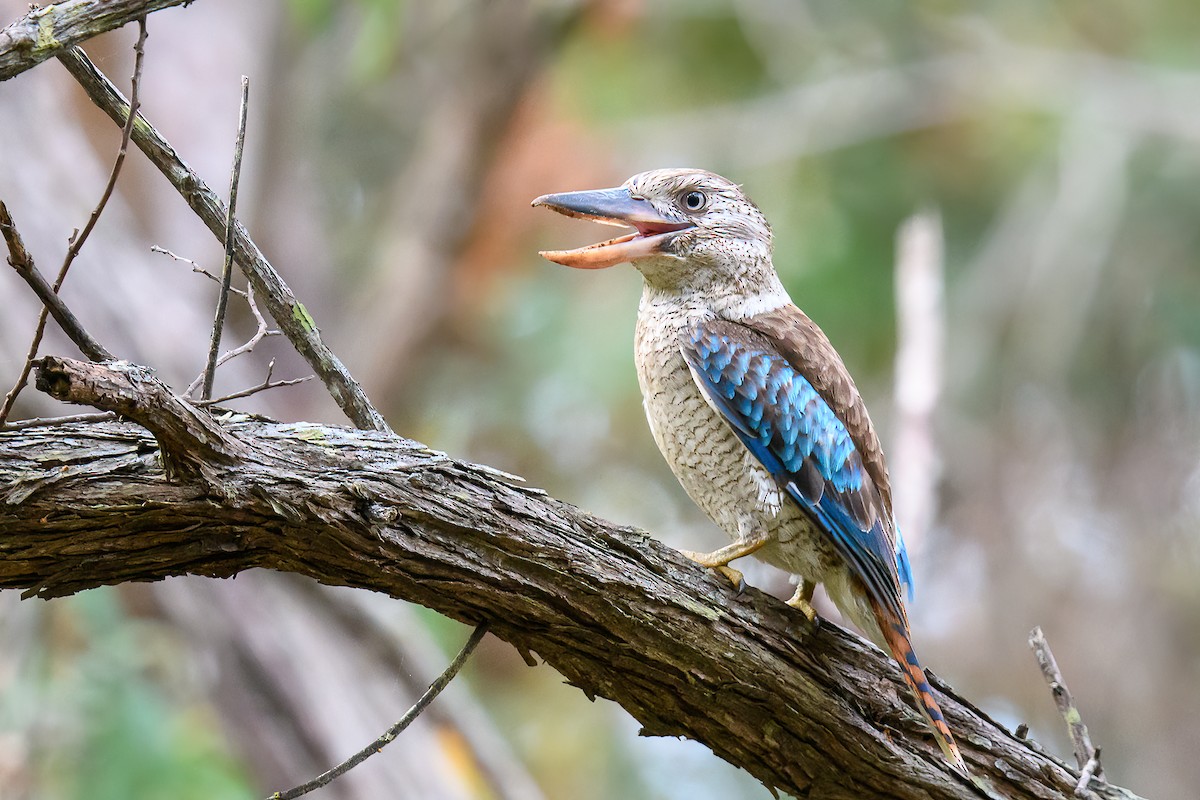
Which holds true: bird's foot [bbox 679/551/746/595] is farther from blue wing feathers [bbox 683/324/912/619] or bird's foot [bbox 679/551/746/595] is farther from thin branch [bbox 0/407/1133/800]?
blue wing feathers [bbox 683/324/912/619]

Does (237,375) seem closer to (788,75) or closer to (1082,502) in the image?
(788,75)

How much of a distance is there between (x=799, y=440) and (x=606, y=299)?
15.8ft

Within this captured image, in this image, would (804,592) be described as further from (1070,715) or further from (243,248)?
(243,248)

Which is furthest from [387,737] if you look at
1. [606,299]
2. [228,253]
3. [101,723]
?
[606,299]

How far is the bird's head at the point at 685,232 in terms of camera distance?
2.81 meters

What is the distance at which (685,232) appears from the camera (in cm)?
284

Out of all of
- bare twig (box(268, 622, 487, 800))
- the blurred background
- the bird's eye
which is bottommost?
bare twig (box(268, 622, 487, 800))

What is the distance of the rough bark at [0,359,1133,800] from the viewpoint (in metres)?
1.78

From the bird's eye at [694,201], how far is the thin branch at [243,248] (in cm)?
100

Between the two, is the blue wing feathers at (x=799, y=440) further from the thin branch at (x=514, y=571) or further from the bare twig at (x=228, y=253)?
the bare twig at (x=228, y=253)

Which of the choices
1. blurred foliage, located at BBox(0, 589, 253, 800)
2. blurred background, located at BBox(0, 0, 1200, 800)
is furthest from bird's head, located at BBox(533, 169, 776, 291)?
blurred foliage, located at BBox(0, 589, 253, 800)

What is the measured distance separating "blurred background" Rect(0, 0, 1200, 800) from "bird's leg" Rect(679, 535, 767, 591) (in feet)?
7.72

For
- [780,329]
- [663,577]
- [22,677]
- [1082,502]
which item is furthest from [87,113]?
[1082,502]

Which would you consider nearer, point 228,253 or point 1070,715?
point 228,253
